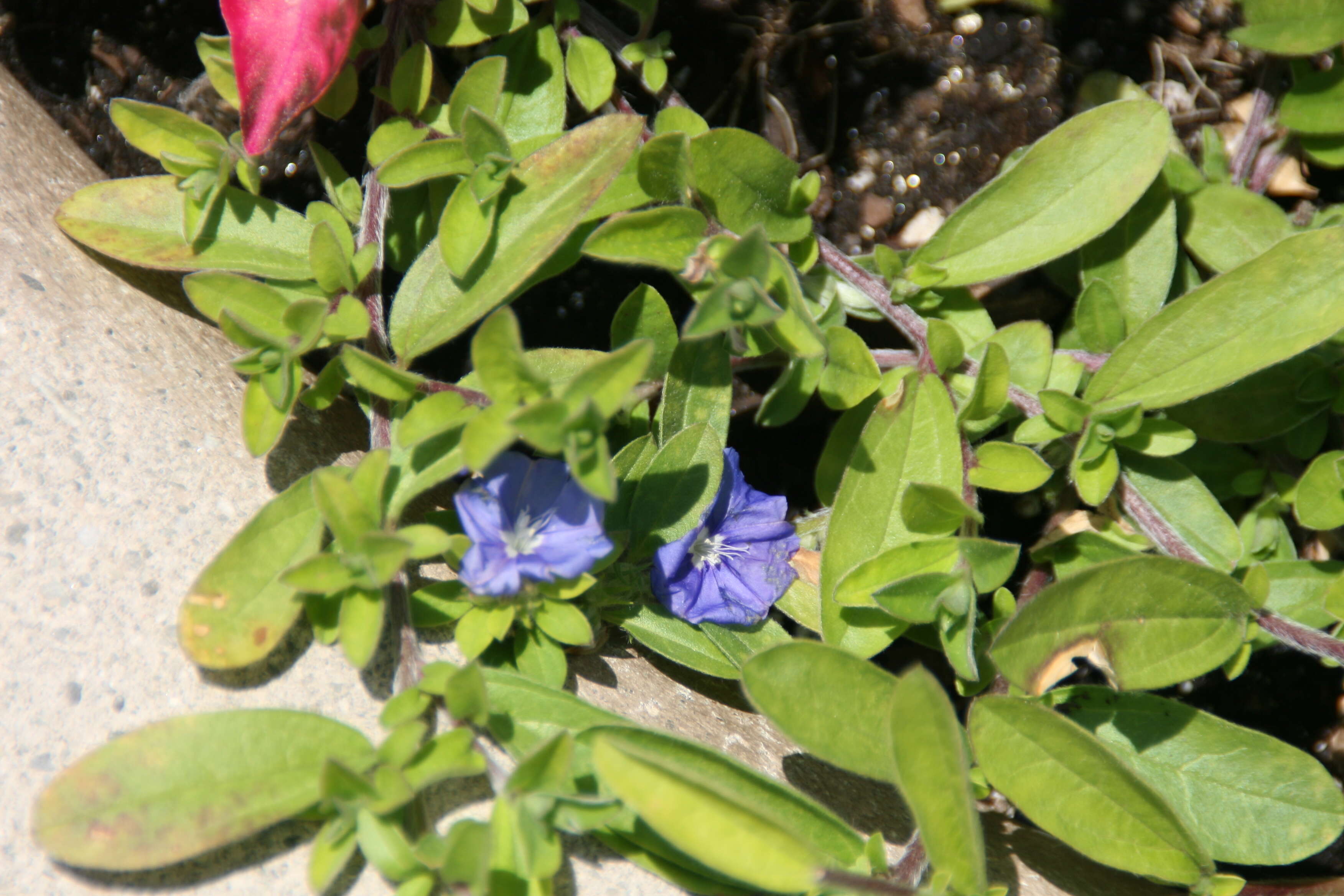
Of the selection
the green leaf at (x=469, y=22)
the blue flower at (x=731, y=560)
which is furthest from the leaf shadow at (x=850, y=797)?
the green leaf at (x=469, y=22)

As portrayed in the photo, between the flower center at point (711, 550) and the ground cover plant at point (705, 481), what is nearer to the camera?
the ground cover plant at point (705, 481)

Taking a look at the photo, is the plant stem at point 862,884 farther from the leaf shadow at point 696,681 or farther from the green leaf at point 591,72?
the green leaf at point 591,72

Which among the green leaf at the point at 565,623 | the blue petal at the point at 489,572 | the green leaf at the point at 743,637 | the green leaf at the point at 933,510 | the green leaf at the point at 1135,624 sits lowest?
the green leaf at the point at 1135,624

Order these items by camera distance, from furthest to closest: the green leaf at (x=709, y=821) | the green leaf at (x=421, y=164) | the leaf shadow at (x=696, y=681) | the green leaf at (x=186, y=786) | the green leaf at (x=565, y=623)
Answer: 1. the leaf shadow at (x=696, y=681)
2. the green leaf at (x=421, y=164)
3. the green leaf at (x=565, y=623)
4. the green leaf at (x=186, y=786)
5. the green leaf at (x=709, y=821)

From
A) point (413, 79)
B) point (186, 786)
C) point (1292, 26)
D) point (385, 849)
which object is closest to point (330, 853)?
point (385, 849)

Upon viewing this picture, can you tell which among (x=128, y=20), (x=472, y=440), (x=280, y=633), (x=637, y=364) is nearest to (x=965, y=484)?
(x=637, y=364)

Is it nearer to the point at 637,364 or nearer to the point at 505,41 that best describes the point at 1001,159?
the point at 505,41

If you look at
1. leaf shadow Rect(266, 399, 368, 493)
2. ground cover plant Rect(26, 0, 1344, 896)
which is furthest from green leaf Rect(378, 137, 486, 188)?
leaf shadow Rect(266, 399, 368, 493)
